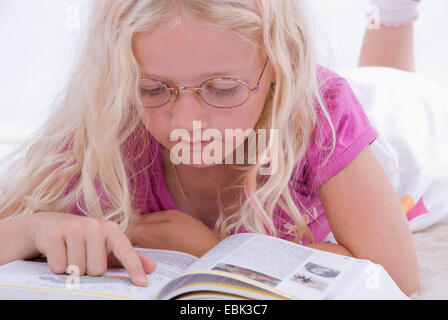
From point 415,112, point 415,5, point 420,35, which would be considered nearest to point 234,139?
point 415,112

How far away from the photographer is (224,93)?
85cm

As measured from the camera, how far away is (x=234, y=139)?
91 centimetres

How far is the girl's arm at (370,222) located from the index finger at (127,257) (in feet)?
1.02

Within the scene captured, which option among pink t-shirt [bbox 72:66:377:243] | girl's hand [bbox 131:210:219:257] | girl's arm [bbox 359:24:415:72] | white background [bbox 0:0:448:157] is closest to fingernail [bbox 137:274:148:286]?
girl's hand [bbox 131:210:219:257]

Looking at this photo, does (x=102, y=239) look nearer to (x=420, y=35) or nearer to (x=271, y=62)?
(x=271, y=62)

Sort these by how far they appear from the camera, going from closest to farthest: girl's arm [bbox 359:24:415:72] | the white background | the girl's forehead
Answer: the girl's forehead
girl's arm [bbox 359:24:415:72]
the white background

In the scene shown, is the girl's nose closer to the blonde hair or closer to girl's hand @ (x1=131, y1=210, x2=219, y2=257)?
the blonde hair

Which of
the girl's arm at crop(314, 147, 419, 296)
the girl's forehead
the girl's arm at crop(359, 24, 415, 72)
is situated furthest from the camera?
the girl's arm at crop(359, 24, 415, 72)

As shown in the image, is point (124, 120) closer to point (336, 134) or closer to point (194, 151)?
point (194, 151)

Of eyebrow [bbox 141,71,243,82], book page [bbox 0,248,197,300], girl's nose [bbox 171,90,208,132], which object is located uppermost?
eyebrow [bbox 141,71,243,82]

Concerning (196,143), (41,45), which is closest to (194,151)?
(196,143)

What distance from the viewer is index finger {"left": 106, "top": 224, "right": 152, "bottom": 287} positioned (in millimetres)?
732

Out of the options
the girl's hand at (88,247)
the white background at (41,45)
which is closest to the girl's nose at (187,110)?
the girl's hand at (88,247)

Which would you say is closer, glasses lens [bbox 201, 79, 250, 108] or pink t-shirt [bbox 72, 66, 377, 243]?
glasses lens [bbox 201, 79, 250, 108]
